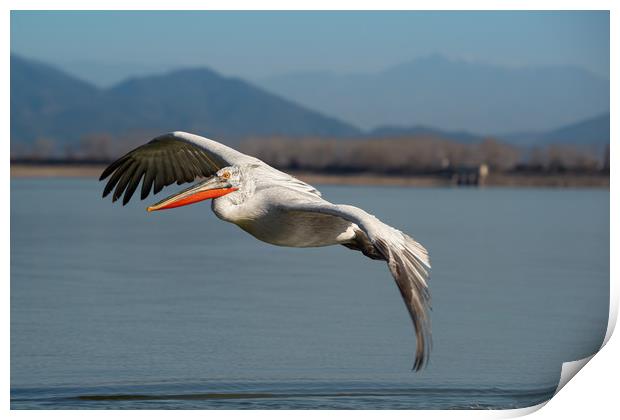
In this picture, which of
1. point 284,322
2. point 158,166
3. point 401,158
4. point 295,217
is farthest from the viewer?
point 401,158

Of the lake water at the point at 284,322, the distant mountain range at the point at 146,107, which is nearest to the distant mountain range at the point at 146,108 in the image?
the distant mountain range at the point at 146,107

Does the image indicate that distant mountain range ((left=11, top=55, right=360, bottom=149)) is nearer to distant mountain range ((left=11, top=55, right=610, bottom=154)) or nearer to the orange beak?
distant mountain range ((left=11, top=55, right=610, bottom=154))

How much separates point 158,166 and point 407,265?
3.12 metres

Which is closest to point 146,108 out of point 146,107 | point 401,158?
point 146,107

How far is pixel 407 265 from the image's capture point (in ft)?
19.5

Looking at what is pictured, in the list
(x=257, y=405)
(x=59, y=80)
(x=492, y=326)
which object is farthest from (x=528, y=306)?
(x=59, y=80)

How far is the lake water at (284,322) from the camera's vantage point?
7922mm

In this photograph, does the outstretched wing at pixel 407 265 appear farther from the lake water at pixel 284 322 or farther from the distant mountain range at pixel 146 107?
the distant mountain range at pixel 146 107

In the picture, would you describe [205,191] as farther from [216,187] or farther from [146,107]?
[146,107]

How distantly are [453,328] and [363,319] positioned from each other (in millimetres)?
822

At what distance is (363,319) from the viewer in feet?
32.4

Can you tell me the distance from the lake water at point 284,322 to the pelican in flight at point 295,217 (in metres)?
1.32

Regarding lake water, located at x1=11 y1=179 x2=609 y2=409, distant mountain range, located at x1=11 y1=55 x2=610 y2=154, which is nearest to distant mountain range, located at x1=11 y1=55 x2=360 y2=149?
distant mountain range, located at x1=11 y1=55 x2=610 y2=154

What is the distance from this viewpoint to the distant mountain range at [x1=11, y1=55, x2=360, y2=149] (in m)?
74.4
